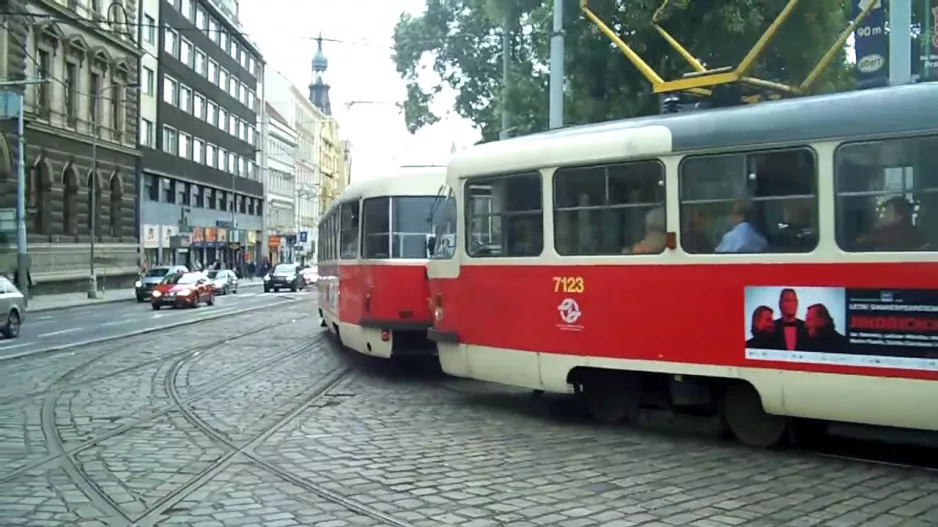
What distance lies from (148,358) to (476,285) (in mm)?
8241

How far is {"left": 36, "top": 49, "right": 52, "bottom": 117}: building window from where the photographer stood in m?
42.8

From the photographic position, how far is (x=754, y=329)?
7.93 metres

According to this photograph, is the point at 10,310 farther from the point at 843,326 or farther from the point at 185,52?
the point at 185,52

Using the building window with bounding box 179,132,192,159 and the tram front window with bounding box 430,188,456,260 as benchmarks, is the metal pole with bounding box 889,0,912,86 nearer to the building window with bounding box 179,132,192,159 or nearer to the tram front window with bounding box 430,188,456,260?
the tram front window with bounding box 430,188,456,260

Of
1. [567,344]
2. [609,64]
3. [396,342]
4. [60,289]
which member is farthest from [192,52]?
[567,344]

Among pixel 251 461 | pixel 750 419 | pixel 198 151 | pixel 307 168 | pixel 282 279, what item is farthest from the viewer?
pixel 307 168

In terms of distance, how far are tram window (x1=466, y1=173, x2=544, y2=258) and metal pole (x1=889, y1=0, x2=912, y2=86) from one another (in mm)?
4823

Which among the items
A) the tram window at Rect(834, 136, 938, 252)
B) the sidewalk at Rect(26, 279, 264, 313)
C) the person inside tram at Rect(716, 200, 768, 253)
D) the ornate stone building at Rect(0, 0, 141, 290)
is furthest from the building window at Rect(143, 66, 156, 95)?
the tram window at Rect(834, 136, 938, 252)

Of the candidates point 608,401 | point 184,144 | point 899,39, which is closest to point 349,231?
point 608,401

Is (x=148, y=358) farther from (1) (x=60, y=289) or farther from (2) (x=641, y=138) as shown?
(1) (x=60, y=289)

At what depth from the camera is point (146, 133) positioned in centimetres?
5556

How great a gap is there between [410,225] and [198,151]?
184 ft

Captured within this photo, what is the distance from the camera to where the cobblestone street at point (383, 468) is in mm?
6164

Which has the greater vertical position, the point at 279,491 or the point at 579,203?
the point at 579,203
